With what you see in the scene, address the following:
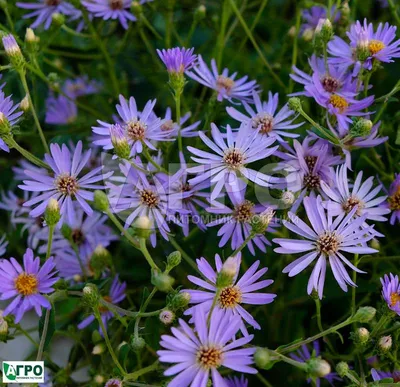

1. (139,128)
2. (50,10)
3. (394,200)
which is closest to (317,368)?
(394,200)

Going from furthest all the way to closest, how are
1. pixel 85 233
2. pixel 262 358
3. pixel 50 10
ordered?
pixel 50 10, pixel 85 233, pixel 262 358

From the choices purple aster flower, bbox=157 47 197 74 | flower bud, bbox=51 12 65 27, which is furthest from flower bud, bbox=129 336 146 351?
flower bud, bbox=51 12 65 27

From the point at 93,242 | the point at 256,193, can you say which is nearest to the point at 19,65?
the point at 93,242

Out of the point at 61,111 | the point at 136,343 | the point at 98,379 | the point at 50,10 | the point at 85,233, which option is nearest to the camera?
the point at 136,343

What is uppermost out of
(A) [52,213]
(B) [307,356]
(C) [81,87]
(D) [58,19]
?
(C) [81,87]

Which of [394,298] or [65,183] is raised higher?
[65,183]

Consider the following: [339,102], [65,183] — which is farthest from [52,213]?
[339,102]

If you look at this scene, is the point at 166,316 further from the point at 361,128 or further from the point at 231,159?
the point at 361,128

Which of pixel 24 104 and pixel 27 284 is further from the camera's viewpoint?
pixel 24 104
